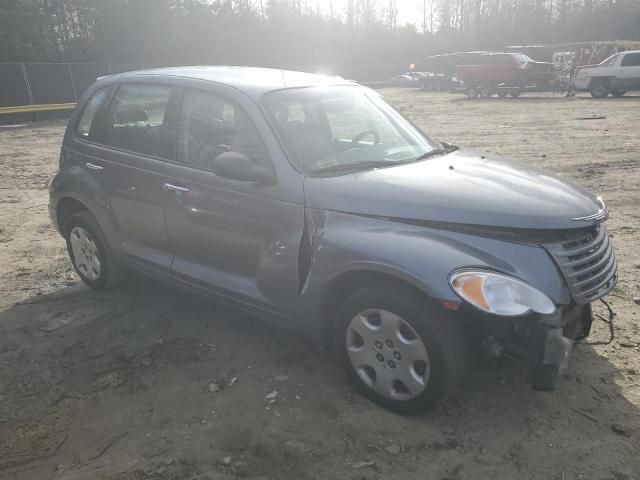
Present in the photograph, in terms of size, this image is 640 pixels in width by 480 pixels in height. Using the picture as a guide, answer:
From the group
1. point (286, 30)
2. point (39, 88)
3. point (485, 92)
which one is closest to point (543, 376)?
point (39, 88)

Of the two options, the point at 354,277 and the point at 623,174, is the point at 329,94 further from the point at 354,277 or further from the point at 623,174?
the point at 623,174

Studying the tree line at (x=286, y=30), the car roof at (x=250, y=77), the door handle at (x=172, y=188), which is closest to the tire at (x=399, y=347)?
the door handle at (x=172, y=188)

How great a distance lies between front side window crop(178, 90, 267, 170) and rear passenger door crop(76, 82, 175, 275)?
159 millimetres

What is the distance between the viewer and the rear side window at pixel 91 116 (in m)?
4.64

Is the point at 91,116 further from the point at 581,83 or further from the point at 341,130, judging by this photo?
the point at 581,83

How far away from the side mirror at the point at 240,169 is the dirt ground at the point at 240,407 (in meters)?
1.25

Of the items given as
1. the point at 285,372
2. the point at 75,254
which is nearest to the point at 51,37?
the point at 75,254

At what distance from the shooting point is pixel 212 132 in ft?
12.3

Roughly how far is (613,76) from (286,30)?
35410 millimetres

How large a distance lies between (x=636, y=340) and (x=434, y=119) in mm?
15317

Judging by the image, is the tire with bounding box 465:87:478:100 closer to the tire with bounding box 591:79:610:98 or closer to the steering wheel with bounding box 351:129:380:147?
the tire with bounding box 591:79:610:98

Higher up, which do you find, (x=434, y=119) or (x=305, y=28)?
(x=305, y=28)

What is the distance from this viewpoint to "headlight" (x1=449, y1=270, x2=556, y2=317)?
262 centimetres

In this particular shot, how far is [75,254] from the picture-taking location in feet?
16.4
